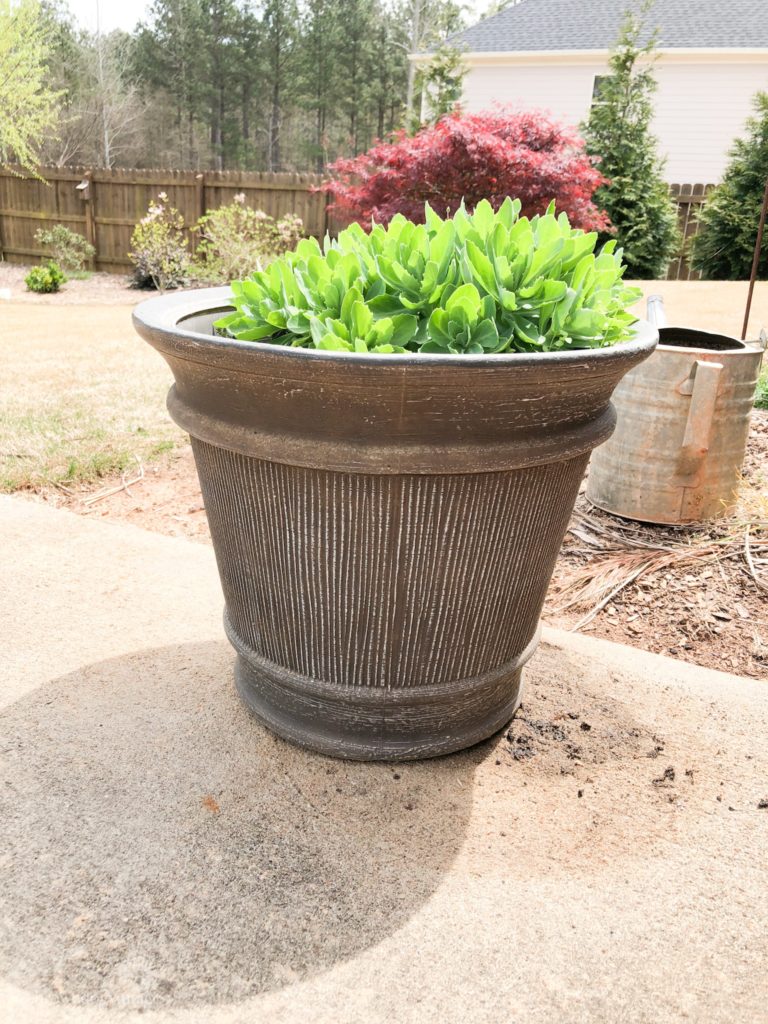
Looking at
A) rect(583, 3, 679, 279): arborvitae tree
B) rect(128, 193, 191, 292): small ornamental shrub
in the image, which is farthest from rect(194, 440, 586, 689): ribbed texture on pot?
rect(128, 193, 191, 292): small ornamental shrub

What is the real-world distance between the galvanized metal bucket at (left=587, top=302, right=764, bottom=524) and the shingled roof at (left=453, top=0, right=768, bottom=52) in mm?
17632

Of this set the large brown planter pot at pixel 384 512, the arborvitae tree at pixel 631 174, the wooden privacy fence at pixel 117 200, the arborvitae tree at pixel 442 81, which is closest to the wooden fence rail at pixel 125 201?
the wooden privacy fence at pixel 117 200

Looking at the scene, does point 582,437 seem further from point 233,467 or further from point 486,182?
point 486,182

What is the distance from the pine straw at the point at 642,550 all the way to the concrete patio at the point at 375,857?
0.71m

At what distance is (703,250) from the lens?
12.8m

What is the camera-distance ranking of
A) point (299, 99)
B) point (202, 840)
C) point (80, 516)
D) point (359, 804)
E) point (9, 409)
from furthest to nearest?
1. point (299, 99)
2. point (9, 409)
3. point (80, 516)
4. point (359, 804)
5. point (202, 840)

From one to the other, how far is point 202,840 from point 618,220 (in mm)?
13255

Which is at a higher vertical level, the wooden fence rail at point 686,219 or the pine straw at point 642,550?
the wooden fence rail at point 686,219

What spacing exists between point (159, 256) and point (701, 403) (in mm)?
11942

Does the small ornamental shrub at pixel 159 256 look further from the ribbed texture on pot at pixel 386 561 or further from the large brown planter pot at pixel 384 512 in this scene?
the ribbed texture on pot at pixel 386 561

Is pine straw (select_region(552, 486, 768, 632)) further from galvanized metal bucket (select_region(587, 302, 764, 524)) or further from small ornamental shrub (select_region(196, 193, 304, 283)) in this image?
small ornamental shrub (select_region(196, 193, 304, 283))

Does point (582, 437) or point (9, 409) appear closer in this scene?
point (582, 437)

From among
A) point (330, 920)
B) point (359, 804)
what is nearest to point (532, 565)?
point (359, 804)

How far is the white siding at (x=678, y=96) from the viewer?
1758 centimetres
